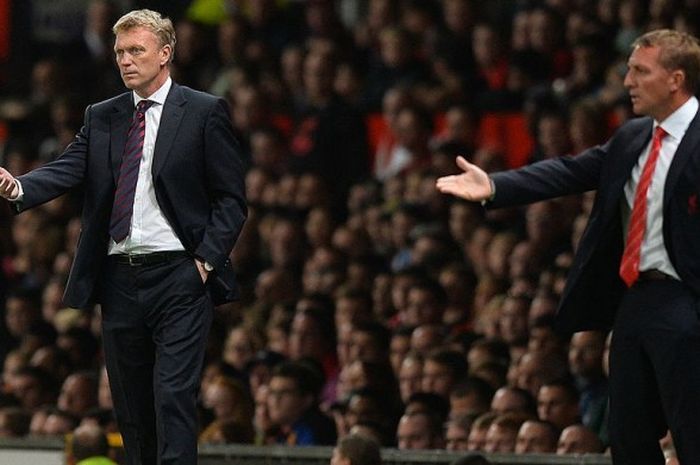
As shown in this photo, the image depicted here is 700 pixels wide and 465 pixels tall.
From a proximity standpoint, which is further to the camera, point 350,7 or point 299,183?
point 350,7

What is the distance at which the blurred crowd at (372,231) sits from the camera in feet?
31.1

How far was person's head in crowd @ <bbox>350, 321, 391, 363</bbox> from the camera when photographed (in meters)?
10.2

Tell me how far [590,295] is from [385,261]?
526cm

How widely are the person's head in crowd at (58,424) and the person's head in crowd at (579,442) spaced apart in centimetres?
304

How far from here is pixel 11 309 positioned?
12.4 metres

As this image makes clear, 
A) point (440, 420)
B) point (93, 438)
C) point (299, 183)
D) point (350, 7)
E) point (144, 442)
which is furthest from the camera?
point (350, 7)

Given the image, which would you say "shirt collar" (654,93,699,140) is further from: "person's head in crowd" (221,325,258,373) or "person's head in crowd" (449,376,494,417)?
"person's head in crowd" (221,325,258,373)

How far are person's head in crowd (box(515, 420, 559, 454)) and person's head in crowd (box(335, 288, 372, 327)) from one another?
2.22m

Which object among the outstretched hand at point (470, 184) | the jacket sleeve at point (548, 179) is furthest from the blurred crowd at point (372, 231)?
the outstretched hand at point (470, 184)

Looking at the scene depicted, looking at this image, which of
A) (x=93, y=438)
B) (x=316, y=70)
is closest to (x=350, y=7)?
(x=316, y=70)

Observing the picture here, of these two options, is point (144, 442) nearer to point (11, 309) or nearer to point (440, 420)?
point (440, 420)

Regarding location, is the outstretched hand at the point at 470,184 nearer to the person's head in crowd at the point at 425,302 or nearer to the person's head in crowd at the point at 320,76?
the person's head in crowd at the point at 425,302

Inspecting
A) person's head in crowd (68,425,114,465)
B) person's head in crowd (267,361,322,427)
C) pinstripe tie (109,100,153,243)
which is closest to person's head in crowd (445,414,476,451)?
person's head in crowd (267,361,322,427)

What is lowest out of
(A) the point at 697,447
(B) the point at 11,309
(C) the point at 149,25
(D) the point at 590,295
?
(B) the point at 11,309
